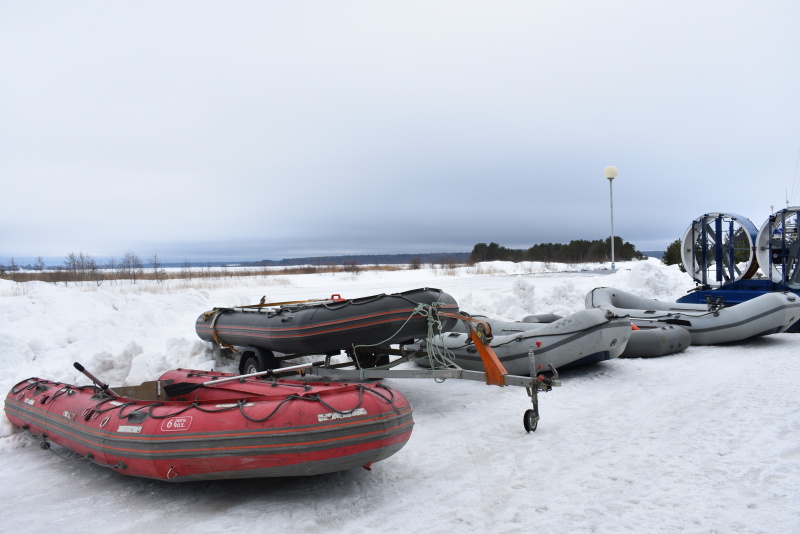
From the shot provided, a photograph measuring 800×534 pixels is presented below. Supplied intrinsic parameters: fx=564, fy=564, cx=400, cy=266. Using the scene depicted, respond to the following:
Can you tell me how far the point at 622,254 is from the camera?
180ft

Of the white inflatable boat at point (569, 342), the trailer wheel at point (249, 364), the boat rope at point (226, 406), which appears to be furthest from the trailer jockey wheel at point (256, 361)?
the boat rope at point (226, 406)

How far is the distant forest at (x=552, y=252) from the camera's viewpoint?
6153 cm

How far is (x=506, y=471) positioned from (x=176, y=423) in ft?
8.69

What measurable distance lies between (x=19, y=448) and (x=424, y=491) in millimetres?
4141

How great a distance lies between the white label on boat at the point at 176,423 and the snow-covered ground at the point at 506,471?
1.81ft

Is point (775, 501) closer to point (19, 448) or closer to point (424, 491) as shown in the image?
point (424, 491)

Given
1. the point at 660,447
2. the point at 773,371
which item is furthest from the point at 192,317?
the point at 773,371

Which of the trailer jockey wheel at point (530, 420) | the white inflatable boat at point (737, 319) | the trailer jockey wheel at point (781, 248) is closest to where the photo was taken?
the trailer jockey wheel at point (530, 420)

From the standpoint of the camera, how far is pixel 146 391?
6051 mm

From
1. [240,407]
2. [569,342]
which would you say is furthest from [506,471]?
[569,342]

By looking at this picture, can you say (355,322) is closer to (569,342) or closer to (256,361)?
(256,361)

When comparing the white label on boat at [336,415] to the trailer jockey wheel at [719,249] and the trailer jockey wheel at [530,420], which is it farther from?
the trailer jockey wheel at [719,249]

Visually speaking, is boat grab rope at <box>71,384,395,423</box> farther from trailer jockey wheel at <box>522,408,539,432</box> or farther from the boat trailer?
trailer jockey wheel at <box>522,408,539,432</box>

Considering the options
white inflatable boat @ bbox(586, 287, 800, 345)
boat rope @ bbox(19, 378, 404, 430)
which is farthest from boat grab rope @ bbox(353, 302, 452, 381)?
white inflatable boat @ bbox(586, 287, 800, 345)
